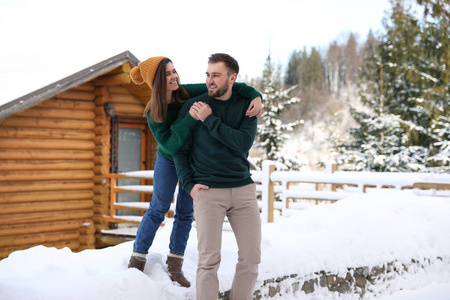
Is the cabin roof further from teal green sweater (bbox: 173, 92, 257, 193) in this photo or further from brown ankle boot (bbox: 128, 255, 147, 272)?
teal green sweater (bbox: 173, 92, 257, 193)

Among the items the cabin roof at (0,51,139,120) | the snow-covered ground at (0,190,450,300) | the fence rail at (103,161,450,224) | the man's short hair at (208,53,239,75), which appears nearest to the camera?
the man's short hair at (208,53,239,75)

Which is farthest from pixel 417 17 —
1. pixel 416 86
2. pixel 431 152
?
pixel 431 152

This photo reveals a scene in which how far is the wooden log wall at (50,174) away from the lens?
8805 millimetres

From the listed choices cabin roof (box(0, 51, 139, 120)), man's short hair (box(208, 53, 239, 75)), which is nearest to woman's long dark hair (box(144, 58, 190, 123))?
man's short hair (box(208, 53, 239, 75))

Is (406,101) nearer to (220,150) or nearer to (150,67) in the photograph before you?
(150,67)

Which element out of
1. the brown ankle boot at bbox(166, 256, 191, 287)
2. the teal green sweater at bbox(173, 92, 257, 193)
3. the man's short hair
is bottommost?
the brown ankle boot at bbox(166, 256, 191, 287)

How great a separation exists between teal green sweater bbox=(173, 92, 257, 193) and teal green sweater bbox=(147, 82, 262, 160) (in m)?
0.05

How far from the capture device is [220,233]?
10.6 ft

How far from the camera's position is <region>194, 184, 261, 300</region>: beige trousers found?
10.3ft

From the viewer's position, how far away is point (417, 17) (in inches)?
663

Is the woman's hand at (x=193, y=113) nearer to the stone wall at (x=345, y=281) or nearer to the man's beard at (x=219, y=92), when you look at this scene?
the man's beard at (x=219, y=92)

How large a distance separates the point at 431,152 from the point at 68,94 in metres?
13.7

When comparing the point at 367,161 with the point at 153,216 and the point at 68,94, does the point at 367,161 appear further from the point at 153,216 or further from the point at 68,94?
the point at 153,216

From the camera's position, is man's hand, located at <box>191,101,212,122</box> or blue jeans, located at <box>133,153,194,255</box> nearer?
man's hand, located at <box>191,101,212,122</box>
